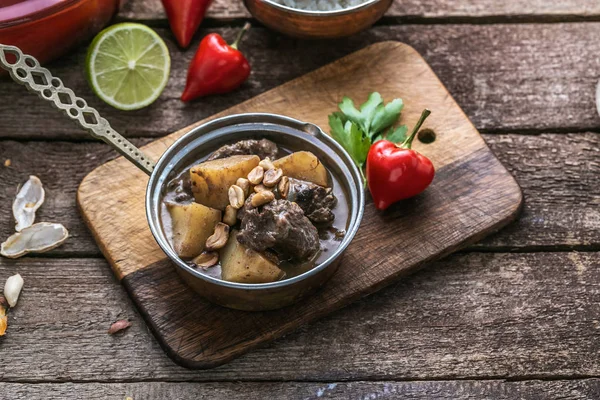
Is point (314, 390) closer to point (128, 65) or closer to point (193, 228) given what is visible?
point (193, 228)

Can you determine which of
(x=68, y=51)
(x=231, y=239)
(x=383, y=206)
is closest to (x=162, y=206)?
(x=231, y=239)

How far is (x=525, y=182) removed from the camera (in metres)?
3.07

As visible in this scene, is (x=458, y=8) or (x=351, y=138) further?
(x=458, y=8)

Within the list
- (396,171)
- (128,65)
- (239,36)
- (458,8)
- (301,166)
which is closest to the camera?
(301,166)

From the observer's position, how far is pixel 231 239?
2498mm

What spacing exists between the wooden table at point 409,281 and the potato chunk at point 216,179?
0.52 metres

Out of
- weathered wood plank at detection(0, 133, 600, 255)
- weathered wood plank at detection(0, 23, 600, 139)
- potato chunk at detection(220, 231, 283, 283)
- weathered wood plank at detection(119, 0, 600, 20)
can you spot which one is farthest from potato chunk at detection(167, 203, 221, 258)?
weathered wood plank at detection(119, 0, 600, 20)

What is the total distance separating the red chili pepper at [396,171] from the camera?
2.75 metres

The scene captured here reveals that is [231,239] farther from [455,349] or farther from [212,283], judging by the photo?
[455,349]

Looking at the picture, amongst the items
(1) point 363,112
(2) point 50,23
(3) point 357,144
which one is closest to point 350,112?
(1) point 363,112

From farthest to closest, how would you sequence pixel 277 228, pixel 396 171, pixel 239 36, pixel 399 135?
pixel 239 36, pixel 399 135, pixel 396 171, pixel 277 228

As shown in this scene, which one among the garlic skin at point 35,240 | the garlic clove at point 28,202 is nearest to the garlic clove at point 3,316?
the garlic skin at point 35,240

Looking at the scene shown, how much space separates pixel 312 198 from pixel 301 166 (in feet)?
0.46

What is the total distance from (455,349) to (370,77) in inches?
47.5
